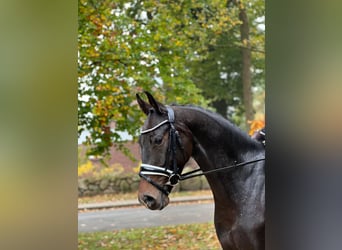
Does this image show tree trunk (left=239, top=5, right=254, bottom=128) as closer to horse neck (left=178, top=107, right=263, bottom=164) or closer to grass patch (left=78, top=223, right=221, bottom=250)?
grass patch (left=78, top=223, right=221, bottom=250)

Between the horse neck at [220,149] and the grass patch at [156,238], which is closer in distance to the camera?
the horse neck at [220,149]

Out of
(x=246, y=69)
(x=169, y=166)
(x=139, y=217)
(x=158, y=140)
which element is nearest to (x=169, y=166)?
(x=169, y=166)

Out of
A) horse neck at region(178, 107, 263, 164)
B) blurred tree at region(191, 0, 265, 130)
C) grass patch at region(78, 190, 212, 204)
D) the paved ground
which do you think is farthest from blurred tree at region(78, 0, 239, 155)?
grass patch at region(78, 190, 212, 204)

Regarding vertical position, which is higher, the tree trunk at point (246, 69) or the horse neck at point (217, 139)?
the tree trunk at point (246, 69)

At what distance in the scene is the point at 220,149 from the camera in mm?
2924

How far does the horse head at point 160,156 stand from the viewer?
2818 mm

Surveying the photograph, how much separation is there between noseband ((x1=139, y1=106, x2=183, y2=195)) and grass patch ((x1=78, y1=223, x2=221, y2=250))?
418cm

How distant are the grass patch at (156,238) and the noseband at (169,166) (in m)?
4.18

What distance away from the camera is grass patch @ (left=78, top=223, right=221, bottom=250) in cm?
691

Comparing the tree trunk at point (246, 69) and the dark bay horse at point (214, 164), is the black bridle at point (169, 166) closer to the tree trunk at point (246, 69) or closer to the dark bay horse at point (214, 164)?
the dark bay horse at point (214, 164)

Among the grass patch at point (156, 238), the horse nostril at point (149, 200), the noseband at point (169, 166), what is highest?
the noseband at point (169, 166)

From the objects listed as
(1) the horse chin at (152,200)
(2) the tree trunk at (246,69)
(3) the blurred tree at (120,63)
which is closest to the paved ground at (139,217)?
(3) the blurred tree at (120,63)
